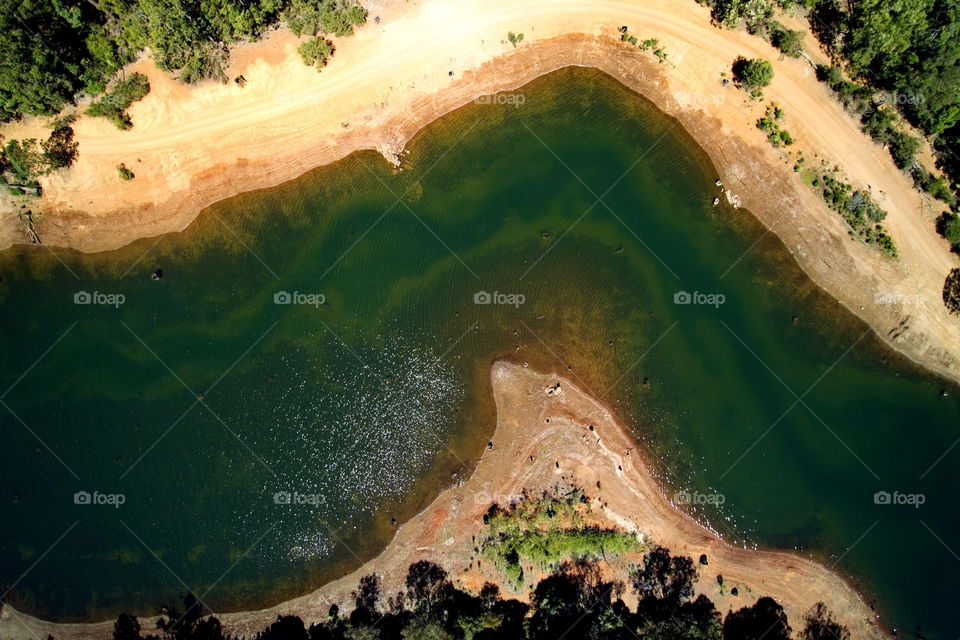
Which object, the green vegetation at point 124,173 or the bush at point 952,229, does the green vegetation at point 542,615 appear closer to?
the bush at point 952,229

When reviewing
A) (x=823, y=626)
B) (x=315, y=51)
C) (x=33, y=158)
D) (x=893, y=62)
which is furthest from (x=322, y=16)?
(x=823, y=626)

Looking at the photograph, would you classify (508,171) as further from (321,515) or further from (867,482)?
(867,482)

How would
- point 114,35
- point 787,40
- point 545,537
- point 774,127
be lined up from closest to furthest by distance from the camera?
1. point 787,40
2. point 114,35
3. point 774,127
4. point 545,537

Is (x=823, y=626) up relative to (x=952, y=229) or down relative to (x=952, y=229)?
down

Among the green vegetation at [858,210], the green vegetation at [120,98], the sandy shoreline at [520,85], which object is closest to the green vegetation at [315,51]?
the sandy shoreline at [520,85]

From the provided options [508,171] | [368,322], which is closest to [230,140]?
→ [368,322]

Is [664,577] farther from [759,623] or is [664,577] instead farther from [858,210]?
[858,210]
